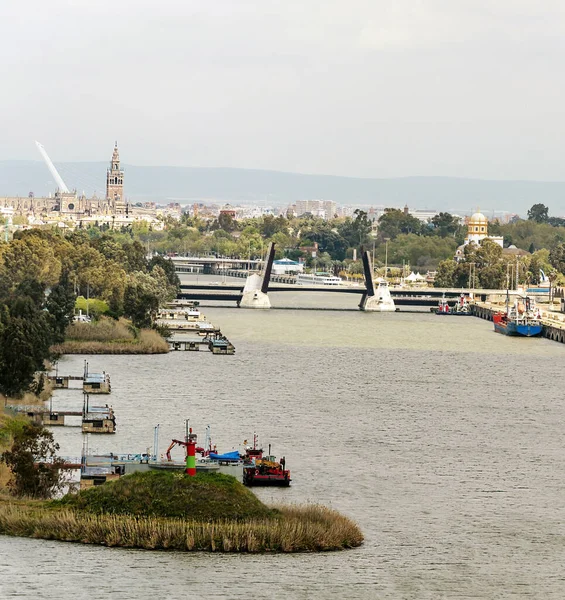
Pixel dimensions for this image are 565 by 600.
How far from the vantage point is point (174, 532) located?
1108 inches

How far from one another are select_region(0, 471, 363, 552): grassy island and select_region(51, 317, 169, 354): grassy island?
36.7 metres

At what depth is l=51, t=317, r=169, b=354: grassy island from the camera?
6794cm

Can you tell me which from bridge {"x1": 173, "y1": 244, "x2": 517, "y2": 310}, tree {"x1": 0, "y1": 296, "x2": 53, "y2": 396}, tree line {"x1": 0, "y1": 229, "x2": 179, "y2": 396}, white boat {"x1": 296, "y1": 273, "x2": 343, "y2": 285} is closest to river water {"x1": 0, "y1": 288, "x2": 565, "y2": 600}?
tree {"x1": 0, "y1": 296, "x2": 53, "y2": 396}

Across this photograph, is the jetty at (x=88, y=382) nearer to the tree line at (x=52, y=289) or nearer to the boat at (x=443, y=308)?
the tree line at (x=52, y=289)

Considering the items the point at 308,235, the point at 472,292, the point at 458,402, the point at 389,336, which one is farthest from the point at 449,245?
the point at 458,402

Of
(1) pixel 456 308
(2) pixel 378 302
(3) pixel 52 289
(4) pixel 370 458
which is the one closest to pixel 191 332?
(3) pixel 52 289

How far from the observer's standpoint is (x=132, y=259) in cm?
11244

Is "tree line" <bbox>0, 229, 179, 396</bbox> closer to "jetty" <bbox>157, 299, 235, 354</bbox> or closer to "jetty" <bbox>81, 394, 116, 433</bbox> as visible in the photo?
"jetty" <bbox>157, 299, 235, 354</bbox>

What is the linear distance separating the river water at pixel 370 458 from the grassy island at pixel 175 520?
0.29 m

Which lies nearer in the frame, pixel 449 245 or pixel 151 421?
pixel 151 421

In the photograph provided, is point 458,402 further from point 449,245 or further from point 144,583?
point 449,245

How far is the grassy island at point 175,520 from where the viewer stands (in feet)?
92.5

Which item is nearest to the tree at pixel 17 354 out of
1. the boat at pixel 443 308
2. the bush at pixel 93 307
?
the bush at pixel 93 307

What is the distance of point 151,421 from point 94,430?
312cm
